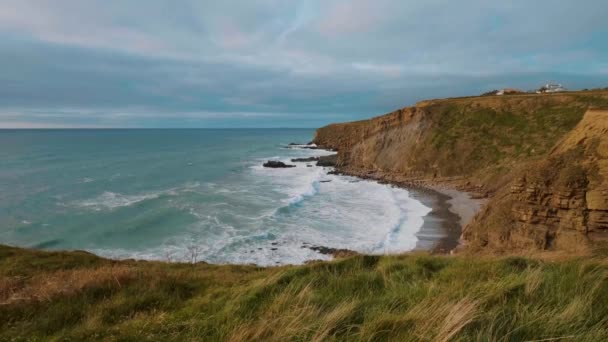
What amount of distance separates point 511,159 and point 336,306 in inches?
1787

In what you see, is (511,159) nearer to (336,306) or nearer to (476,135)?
(476,135)

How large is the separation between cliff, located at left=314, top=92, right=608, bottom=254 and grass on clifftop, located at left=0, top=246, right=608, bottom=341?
13.0 meters

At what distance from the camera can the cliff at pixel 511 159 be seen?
16.5 meters

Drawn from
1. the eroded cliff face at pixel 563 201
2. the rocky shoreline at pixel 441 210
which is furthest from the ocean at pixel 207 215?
the eroded cliff face at pixel 563 201

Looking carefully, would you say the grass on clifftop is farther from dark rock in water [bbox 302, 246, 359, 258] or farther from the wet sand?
the wet sand

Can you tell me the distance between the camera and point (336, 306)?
13.3 ft

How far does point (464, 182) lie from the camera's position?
141 ft

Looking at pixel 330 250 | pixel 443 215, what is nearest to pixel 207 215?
pixel 330 250

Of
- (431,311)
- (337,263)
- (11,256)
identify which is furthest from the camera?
(11,256)

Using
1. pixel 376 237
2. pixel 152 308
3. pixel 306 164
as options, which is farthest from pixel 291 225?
pixel 306 164

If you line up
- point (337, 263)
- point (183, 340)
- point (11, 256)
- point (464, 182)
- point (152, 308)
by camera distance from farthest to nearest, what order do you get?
point (464, 182) → point (11, 256) → point (337, 263) → point (152, 308) → point (183, 340)

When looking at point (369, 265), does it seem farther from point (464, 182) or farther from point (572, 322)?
point (464, 182)

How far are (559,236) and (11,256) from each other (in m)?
22.8

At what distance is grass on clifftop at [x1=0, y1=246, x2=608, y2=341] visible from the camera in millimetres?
3189
